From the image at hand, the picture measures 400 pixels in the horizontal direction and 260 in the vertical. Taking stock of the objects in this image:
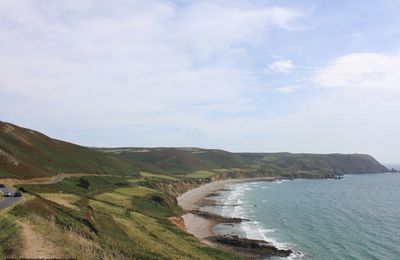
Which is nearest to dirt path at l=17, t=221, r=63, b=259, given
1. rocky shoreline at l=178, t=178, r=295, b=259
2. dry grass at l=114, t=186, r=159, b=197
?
rocky shoreline at l=178, t=178, r=295, b=259

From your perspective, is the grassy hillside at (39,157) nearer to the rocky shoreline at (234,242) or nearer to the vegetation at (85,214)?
the vegetation at (85,214)

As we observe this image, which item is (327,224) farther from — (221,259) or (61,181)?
(61,181)

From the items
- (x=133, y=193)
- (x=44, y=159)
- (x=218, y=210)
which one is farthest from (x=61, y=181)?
(x=218, y=210)

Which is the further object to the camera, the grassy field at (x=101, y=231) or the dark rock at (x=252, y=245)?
the dark rock at (x=252, y=245)

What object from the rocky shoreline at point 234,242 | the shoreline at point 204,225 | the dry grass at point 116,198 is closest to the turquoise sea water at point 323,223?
the rocky shoreline at point 234,242

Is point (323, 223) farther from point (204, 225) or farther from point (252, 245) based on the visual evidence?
point (252, 245)

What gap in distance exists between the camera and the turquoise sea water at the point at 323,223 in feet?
228

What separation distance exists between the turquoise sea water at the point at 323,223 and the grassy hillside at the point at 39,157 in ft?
145

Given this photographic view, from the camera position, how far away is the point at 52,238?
34.4 metres

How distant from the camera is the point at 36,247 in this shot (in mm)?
30500

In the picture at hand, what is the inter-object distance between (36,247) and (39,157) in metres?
93.6

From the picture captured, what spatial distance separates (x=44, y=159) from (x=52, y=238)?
8961cm

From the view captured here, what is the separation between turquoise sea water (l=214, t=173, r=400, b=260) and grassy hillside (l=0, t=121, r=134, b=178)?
44339 mm

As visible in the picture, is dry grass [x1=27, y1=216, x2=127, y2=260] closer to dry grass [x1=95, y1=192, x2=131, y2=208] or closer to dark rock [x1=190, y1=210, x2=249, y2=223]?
dry grass [x1=95, y1=192, x2=131, y2=208]
